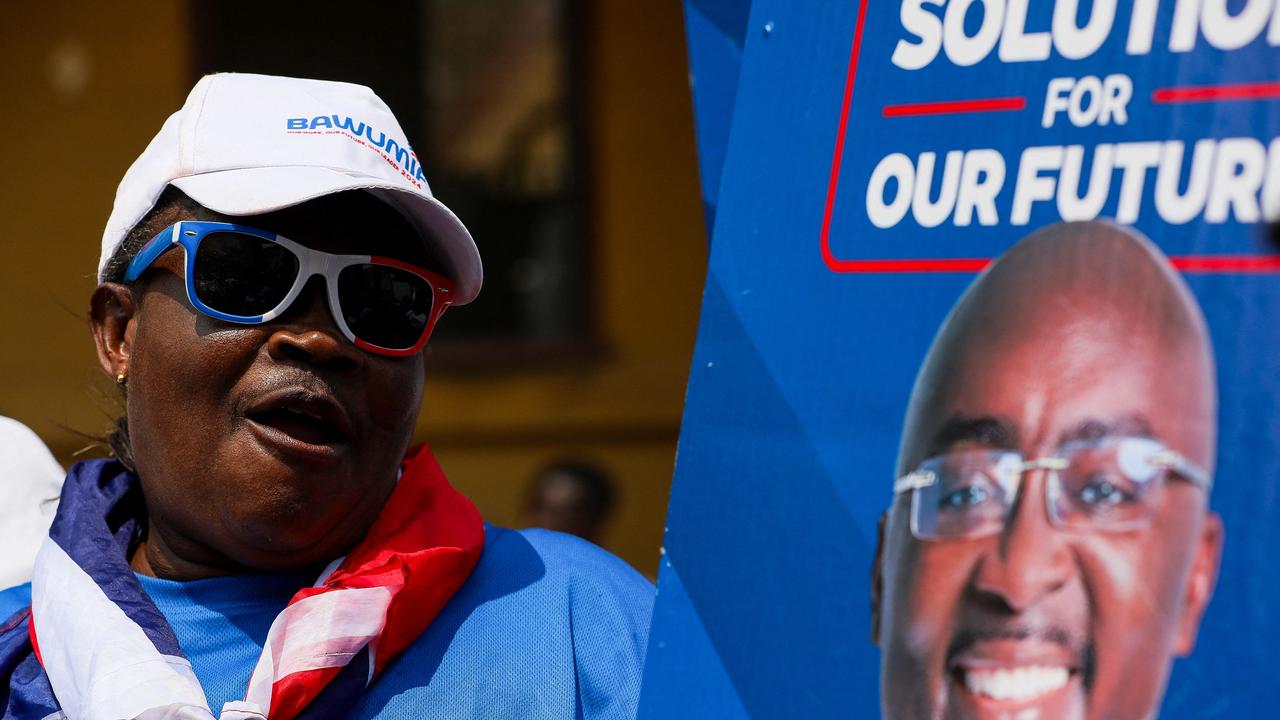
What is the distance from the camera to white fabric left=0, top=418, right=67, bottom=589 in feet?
7.42

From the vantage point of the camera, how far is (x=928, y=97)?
4.51ft

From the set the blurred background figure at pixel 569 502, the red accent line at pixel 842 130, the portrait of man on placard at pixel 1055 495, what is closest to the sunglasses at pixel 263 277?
the red accent line at pixel 842 130

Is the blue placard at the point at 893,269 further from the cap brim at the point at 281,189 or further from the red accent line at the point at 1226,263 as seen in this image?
the cap brim at the point at 281,189

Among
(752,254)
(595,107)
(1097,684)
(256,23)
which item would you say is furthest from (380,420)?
(256,23)

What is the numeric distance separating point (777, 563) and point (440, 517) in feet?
2.41

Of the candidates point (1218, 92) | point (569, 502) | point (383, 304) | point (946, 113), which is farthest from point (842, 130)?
point (569, 502)

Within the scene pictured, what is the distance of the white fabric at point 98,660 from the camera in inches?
69.2

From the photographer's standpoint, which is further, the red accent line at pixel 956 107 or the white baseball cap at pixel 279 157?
the white baseball cap at pixel 279 157

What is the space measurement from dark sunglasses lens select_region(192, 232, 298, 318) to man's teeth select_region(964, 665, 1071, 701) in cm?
105

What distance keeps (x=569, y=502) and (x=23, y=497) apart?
9.81 feet

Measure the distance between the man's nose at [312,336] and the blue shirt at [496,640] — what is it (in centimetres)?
33

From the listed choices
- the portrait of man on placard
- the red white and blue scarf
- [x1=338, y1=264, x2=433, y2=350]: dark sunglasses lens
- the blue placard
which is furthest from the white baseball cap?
the portrait of man on placard

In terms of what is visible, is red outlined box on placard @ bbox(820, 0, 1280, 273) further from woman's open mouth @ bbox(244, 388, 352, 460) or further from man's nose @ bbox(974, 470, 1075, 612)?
woman's open mouth @ bbox(244, 388, 352, 460)

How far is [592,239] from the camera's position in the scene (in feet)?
21.5
